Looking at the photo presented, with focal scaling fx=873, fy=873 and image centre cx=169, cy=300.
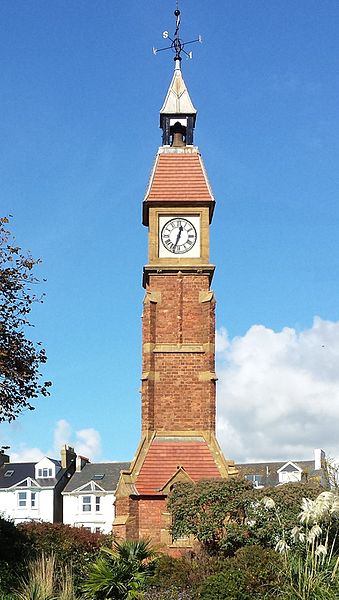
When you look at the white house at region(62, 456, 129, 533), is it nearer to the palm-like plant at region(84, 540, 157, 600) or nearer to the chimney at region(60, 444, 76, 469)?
the chimney at region(60, 444, 76, 469)

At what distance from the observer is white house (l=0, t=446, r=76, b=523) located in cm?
6706

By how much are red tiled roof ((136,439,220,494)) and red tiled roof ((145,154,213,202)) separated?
978cm

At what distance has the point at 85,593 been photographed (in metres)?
19.4

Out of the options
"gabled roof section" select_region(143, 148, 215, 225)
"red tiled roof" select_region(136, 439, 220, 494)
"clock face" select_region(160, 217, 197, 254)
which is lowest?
"red tiled roof" select_region(136, 439, 220, 494)

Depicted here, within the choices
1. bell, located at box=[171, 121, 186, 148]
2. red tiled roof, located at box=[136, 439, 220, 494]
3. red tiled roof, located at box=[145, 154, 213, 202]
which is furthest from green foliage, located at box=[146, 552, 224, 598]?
bell, located at box=[171, 121, 186, 148]

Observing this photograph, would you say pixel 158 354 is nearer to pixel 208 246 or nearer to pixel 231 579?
pixel 208 246

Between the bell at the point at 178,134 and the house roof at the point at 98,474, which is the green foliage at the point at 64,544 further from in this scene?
the house roof at the point at 98,474

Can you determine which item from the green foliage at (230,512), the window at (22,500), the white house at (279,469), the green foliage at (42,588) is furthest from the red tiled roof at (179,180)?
the window at (22,500)

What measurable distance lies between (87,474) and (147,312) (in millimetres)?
38366

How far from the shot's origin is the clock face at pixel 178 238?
3466cm

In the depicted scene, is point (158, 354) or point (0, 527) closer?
point (0, 527)

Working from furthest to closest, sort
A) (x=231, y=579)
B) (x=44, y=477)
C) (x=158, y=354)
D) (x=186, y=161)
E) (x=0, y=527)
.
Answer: (x=44, y=477) → (x=186, y=161) → (x=158, y=354) → (x=0, y=527) → (x=231, y=579)

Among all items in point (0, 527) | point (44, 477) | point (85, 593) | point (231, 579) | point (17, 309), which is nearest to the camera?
point (17, 309)

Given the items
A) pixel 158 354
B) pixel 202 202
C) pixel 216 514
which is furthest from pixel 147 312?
pixel 216 514
